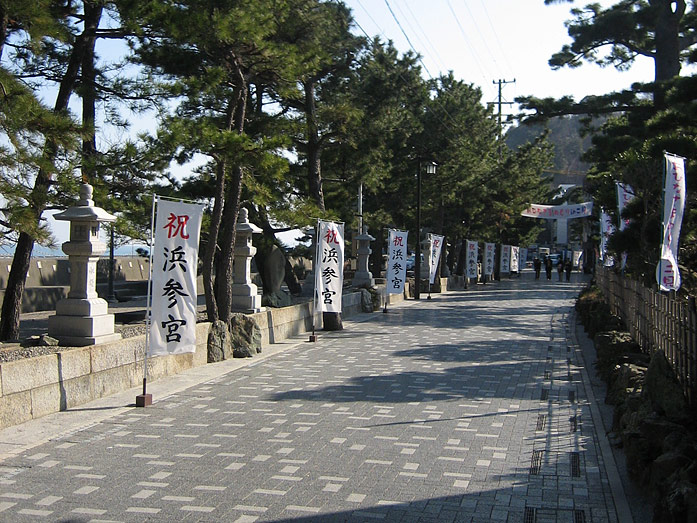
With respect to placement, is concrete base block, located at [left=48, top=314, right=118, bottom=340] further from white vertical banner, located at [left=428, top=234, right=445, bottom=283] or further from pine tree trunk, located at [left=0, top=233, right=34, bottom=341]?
white vertical banner, located at [left=428, top=234, right=445, bottom=283]

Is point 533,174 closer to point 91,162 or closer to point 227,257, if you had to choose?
point 227,257

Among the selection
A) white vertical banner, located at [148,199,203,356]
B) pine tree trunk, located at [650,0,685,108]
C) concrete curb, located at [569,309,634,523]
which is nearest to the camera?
concrete curb, located at [569,309,634,523]

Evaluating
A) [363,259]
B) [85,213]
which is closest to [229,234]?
[85,213]

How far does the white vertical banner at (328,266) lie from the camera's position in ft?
55.4

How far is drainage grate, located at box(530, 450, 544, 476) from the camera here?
682 centimetres

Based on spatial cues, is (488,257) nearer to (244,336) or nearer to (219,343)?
(244,336)

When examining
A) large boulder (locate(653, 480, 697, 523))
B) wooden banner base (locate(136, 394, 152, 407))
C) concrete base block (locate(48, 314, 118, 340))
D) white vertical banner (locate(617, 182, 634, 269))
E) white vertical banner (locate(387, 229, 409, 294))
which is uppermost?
white vertical banner (locate(617, 182, 634, 269))

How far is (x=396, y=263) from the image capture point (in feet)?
80.2

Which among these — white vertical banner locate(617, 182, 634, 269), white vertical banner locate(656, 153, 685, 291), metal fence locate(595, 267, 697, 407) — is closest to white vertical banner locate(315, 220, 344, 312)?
white vertical banner locate(617, 182, 634, 269)

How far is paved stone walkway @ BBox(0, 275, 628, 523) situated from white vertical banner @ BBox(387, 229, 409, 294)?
432 inches

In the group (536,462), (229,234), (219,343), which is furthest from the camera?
(229,234)

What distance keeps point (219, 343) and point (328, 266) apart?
4.30 meters

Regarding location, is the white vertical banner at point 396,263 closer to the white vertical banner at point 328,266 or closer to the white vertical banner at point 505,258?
the white vertical banner at point 328,266

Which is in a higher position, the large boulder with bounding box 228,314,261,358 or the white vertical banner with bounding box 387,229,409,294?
the white vertical banner with bounding box 387,229,409,294
